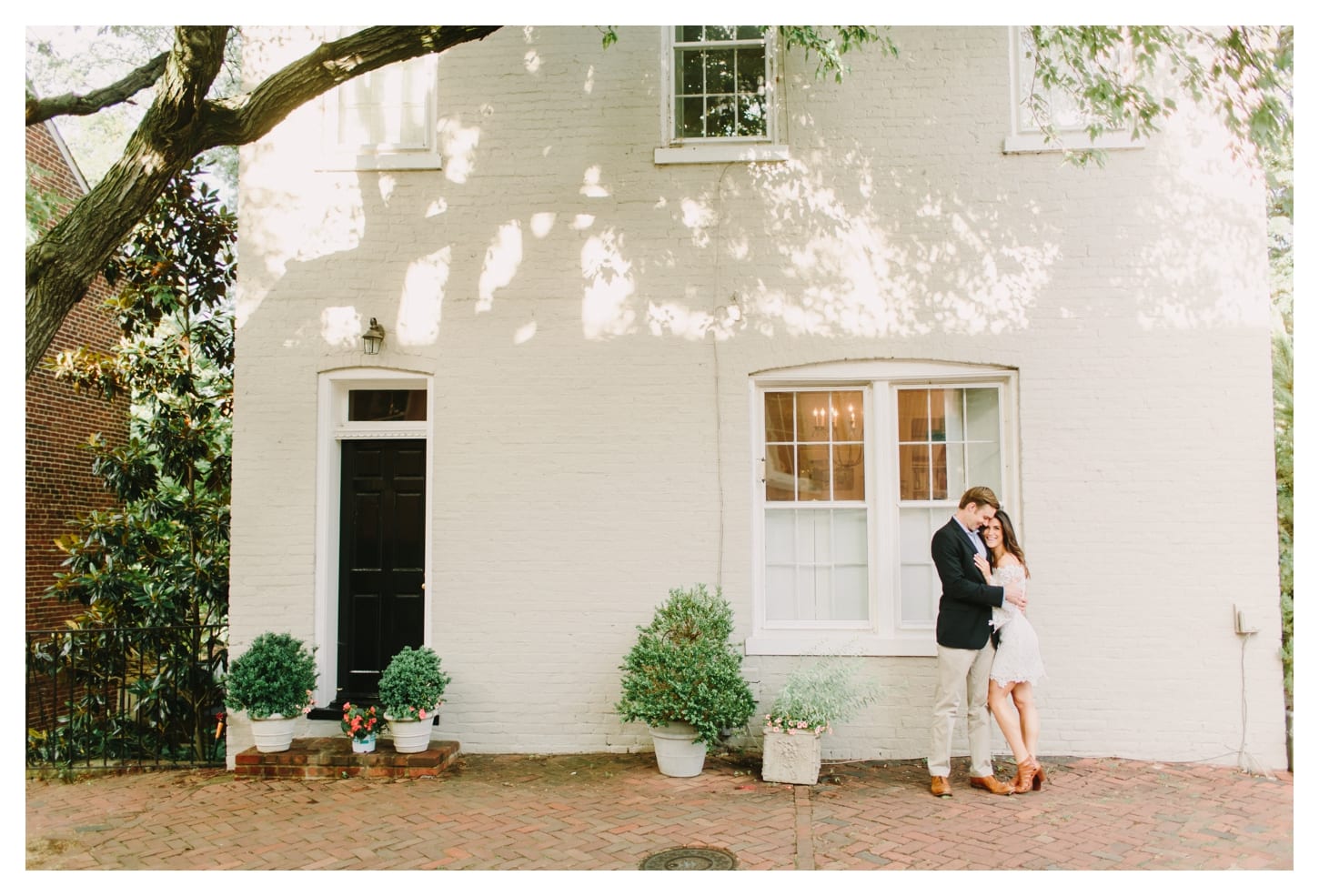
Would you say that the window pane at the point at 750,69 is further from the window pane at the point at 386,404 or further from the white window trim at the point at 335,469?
the window pane at the point at 386,404

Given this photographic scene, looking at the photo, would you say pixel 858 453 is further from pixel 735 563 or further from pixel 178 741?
pixel 178 741

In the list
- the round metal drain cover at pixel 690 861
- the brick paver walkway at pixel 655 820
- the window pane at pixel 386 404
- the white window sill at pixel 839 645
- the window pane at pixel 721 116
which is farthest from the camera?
the window pane at pixel 386 404

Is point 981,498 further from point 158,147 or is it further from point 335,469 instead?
point 158,147

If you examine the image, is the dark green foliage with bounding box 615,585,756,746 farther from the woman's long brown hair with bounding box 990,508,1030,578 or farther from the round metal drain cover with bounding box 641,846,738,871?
the woman's long brown hair with bounding box 990,508,1030,578

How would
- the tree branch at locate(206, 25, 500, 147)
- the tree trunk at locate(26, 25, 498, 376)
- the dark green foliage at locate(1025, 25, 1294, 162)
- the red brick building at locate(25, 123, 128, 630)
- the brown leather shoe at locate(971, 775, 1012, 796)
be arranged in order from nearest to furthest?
1. the tree trunk at locate(26, 25, 498, 376)
2. the tree branch at locate(206, 25, 500, 147)
3. the brown leather shoe at locate(971, 775, 1012, 796)
4. the dark green foliage at locate(1025, 25, 1294, 162)
5. the red brick building at locate(25, 123, 128, 630)

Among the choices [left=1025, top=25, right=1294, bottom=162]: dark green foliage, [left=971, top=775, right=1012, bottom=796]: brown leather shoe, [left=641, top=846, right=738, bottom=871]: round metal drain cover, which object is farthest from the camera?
[left=1025, top=25, right=1294, bottom=162]: dark green foliage

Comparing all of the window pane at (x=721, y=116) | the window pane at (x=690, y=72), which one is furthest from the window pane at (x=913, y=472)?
the window pane at (x=690, y=72)

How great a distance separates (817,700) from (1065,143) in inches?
177

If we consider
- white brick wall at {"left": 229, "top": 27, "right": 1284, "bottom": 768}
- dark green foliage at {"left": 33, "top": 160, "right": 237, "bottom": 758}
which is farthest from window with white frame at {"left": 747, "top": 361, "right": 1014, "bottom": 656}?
dark green foliage at {"left": 33, "top": 160, "right": 237, "bottom": 758}

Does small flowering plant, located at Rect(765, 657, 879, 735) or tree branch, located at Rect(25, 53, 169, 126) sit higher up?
tree branch, located at Rect(25, 53, 169, 126)

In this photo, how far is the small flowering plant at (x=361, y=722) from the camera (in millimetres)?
6418

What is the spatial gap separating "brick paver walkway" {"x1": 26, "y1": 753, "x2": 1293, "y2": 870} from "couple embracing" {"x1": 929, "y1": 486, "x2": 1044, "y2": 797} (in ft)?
0.78

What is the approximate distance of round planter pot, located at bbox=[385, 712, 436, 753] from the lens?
6.39m

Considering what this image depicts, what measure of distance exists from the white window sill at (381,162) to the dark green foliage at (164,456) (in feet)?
7.67
